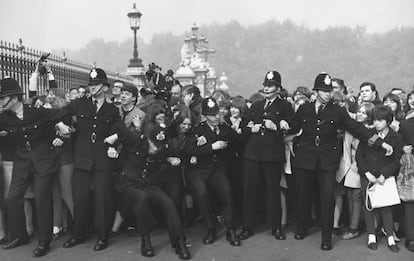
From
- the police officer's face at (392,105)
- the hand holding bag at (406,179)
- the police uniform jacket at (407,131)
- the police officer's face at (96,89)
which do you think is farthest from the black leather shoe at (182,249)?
the police officer's face at (392,105)

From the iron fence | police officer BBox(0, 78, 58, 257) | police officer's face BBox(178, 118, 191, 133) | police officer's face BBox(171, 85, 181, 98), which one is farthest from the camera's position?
the iron fence

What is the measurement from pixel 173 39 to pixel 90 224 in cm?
6336

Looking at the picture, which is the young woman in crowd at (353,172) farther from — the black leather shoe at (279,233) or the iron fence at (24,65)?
the iron fence at (24,65)

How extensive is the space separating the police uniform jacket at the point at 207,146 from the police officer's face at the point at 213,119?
7cm

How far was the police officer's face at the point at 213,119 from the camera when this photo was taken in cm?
598

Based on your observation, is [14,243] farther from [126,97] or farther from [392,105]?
[392,105]

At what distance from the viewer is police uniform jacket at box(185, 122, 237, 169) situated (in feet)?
19.3

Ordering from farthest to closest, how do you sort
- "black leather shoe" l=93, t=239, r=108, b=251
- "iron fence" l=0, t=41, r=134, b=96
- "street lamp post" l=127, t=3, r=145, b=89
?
"street lamp post" l=127, t=3, r=145, b=89 < "iron fence" l=0, t=41, r=134, b=96 < "black leather shoe" l=93, t=239, r=108, b=251

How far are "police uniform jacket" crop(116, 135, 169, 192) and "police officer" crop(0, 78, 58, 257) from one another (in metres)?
0.94

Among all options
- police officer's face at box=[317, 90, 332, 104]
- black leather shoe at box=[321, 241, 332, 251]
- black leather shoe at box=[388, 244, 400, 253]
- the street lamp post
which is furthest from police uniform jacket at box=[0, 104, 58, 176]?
the street lamp post

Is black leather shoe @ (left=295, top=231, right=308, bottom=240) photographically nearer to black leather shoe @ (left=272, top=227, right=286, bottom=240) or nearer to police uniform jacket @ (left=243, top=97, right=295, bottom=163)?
black leather shoe @ (left=272, top=227, right=286, bottom=240)

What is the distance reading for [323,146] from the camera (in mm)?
5680

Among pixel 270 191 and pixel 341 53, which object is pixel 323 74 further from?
pixel 341 53

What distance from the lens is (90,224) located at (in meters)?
6.18
